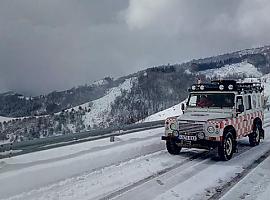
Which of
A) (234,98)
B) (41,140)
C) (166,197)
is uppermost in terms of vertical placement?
(234,98)

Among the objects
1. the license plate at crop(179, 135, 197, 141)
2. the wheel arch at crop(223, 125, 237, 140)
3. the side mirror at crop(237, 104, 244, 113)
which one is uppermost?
the side mirror at crop(237, 104, 244, 113)

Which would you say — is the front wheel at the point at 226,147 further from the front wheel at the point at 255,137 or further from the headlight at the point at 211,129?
the front wheel at the point at 255,137

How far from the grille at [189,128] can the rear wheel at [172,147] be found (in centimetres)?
59

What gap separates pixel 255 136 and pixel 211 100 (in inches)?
105

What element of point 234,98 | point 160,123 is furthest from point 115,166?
point 160,123

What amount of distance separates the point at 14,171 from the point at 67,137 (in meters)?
2.80

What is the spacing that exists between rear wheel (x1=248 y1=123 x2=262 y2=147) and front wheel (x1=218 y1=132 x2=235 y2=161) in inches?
99.4

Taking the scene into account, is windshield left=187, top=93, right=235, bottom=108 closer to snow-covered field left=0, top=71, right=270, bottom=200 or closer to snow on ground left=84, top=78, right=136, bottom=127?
snow-covered field left=0, top=71, right=270, bottom=200

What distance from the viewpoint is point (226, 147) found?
11766 mm

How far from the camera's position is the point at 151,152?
42.4 feet

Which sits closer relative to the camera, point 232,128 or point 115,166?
point 115,166

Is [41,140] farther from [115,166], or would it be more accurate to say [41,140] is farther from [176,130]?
[176,130]

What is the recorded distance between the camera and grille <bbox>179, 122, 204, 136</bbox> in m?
11.7

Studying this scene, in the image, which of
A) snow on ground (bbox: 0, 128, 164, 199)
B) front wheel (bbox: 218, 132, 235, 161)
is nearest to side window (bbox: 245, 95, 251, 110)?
front wheel (bbox: 218, 132, 235, 161)
